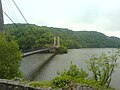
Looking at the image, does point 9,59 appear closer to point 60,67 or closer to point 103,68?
point 103,68

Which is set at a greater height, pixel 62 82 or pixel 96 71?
pixel 62 82

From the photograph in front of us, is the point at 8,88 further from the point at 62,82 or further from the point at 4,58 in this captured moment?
the point at 4,58

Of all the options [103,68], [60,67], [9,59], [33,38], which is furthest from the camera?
[33,38]

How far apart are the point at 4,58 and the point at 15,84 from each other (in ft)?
30.3

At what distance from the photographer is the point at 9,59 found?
1948 centimetres

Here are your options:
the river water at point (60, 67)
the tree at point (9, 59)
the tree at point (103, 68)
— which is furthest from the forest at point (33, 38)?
the tree at point (9, 59)

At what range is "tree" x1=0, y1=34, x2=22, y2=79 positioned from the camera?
728 inches

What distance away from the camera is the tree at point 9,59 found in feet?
60.7

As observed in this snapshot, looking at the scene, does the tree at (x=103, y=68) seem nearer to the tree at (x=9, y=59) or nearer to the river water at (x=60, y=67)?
the river water at (x=60, y=67)

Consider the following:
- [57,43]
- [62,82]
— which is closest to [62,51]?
[57,43]

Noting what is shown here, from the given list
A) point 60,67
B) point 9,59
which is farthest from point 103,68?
point 60,67

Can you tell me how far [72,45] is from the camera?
127625 mm

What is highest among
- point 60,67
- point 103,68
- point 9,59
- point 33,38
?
point 9,59

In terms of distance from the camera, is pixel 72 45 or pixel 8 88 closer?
pixel 8 88
